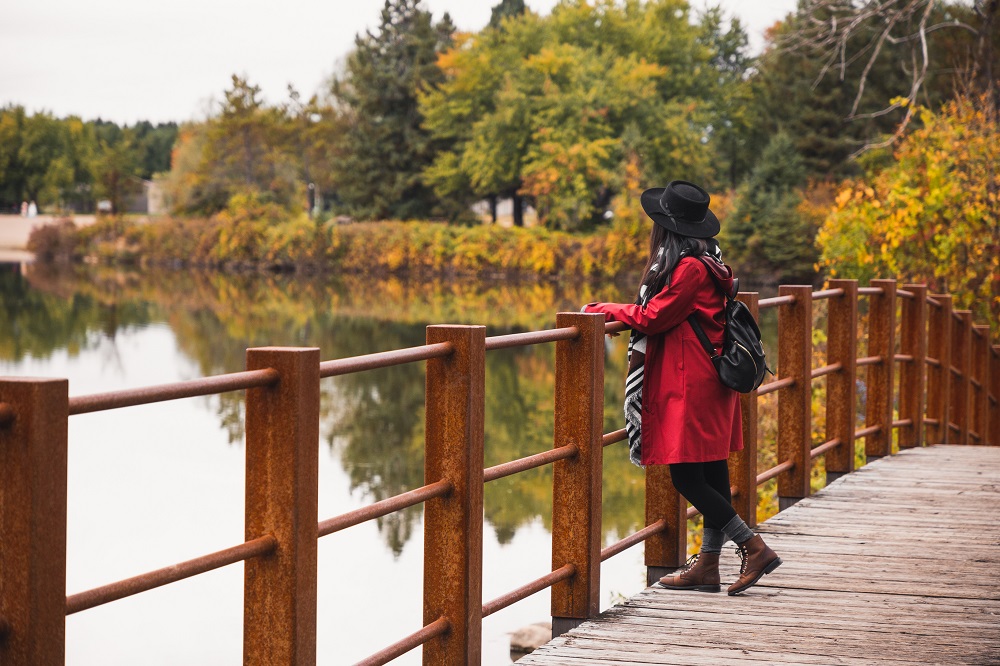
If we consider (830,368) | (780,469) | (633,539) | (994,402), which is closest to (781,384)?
(780,469)

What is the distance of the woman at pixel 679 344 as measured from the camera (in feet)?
15.6

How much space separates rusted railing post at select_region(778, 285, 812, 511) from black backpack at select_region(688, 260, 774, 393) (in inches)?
76.1

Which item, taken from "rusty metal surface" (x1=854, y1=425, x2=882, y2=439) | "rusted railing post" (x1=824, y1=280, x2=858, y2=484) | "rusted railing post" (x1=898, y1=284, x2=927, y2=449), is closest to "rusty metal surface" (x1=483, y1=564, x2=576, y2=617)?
"rusted railing post" (x1=824, y1=280, x2=858, y2=484)

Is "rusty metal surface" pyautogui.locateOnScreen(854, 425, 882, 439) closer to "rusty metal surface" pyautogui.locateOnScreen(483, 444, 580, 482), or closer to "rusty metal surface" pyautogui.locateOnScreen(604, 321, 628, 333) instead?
"rusty metal surface" pyautogui.locateOnScreen(604, 321, 628, 333)

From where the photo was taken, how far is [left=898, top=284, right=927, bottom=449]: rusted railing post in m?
8.96

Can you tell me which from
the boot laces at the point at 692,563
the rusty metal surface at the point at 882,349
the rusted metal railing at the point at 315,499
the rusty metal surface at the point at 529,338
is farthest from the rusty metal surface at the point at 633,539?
the rusty metal surface at the point at 882,349

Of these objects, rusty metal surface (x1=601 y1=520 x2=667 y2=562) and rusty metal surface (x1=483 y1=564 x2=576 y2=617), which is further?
rusty metal surface (x1=601 y1=520 x2=667 y2=562)

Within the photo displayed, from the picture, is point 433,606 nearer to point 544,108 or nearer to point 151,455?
point 151,455

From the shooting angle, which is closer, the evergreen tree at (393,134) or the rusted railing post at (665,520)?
the rusted railing post at (665,520)

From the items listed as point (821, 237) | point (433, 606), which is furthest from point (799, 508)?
point (821, 237)

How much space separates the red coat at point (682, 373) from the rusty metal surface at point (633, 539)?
0.46 metres

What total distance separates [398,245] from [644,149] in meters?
14.4

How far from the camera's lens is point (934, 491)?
766 centimetres

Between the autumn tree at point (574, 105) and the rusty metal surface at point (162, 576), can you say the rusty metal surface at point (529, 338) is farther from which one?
the autumn tree at point (574, 105)
